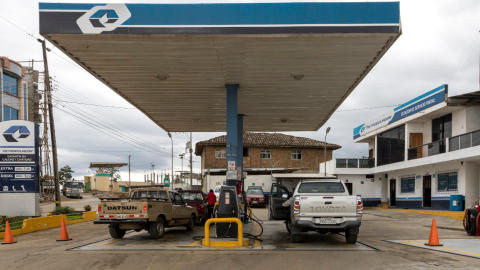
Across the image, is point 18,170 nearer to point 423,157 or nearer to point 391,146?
point 423,157

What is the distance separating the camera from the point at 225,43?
39.3 ft

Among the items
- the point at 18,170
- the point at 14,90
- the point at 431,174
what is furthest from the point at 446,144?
the point at 14,90

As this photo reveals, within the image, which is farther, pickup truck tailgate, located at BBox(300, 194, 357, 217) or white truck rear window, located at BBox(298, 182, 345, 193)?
white truck rear window, located at BBox(298, 182, 345, 193)

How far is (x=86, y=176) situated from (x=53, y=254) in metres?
78.0

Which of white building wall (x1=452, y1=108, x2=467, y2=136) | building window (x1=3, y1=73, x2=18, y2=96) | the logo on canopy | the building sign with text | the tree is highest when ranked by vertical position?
building window (x1=3, y1=73, x2=18, y2=96)

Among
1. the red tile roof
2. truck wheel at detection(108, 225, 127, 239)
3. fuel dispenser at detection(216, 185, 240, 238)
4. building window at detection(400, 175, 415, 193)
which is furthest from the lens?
the red tile roof

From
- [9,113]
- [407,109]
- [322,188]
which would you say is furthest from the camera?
[9,113]

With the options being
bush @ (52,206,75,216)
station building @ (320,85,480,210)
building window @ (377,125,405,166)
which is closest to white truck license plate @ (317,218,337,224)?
station building @ (320,85,480,210)

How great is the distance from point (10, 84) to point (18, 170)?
24.1 meters

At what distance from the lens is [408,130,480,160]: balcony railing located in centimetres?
2174

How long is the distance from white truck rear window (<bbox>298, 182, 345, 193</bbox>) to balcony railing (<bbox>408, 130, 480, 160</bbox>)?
1317 cm

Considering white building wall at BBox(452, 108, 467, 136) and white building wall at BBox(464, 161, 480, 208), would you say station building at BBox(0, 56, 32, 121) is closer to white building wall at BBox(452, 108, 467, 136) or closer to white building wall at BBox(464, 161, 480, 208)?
white building wall at BBox(452, 108, 467, 136)

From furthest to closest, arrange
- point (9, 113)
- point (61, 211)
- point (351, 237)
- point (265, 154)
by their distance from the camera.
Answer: point (265, 154), point (9, 113), point (61, 211), point (351, 237)

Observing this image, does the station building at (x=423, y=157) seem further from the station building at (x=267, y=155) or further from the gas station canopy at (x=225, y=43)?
the gas station canopy at (x=225, y=43)
